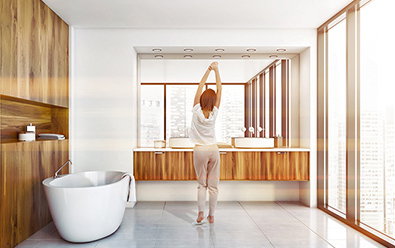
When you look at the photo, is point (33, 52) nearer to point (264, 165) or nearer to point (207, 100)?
point (207, 100)

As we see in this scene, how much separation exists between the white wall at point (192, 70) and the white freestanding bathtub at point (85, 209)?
196 cm

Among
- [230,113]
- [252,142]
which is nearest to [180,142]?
[230,113]

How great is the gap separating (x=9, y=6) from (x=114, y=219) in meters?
2.13

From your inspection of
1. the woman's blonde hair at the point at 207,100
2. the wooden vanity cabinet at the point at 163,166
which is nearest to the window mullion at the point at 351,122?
the woman's blonde hair at the point at 207,100

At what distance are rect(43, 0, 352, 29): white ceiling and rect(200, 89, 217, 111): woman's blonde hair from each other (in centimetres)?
99

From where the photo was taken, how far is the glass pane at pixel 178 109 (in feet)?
14.3

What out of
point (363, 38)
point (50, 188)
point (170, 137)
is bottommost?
point (50, 188)

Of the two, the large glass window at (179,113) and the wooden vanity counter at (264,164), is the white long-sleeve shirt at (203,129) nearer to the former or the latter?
the wooden vanity counter at (264,164)

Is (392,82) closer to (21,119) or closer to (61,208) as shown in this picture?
(61,208)

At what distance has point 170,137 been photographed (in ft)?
14.1

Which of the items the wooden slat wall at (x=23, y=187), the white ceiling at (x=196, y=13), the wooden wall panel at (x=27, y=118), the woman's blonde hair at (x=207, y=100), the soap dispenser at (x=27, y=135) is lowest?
the wooden slat wall at (x=23, y=187)

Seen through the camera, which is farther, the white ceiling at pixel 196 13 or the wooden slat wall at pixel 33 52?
the white ceiling at pixel 196 13

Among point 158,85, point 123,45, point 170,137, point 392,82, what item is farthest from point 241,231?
point 123,45

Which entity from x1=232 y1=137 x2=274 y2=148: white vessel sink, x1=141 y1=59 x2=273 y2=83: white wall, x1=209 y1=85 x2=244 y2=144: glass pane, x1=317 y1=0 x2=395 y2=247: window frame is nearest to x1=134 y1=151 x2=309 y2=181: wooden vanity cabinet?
x1=232 y1=137 x2=274 y2=148: white vessel sink
